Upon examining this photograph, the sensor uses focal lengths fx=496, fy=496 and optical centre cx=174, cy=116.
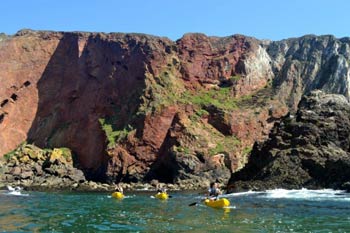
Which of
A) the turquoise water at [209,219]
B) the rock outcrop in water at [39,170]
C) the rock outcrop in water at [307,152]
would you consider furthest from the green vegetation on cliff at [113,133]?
the turquoise water at [209,219]

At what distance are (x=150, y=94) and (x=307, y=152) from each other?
5794cm

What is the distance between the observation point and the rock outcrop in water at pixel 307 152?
59344 millimetres

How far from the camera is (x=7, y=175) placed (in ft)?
330

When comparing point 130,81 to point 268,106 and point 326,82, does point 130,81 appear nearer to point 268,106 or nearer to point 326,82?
point 268,106

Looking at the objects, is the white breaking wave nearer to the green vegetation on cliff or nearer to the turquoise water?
the turquoise water

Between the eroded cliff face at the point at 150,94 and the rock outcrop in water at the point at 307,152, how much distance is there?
31.9 metres

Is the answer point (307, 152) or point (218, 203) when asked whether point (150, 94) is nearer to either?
point (307, 152)

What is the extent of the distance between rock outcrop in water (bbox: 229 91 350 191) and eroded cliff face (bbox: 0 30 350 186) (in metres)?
31.9

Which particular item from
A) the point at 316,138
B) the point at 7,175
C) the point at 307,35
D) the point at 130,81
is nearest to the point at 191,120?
the point at 130,81

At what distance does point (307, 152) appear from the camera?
62.2 meters

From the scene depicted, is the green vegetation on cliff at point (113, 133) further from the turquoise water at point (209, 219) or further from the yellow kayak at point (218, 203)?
the yellow kayak at point (218, 203)

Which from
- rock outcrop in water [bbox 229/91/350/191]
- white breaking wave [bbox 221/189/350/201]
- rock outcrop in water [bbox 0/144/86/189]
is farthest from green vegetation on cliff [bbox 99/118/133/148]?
white breaking wave [bbox 221/189/350/201]

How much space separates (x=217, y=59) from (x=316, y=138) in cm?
7196

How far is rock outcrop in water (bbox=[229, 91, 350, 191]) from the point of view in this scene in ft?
195
